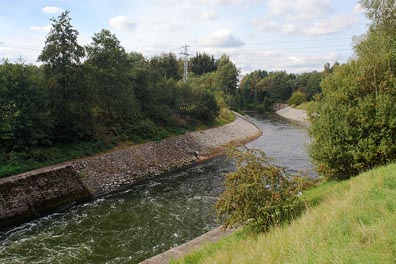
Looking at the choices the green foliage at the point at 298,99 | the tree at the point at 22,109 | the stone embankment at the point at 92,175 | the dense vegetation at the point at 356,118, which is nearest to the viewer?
the dense vegetation at the point at 356,118

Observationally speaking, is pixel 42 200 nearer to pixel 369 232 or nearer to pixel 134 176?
pixel 134 176

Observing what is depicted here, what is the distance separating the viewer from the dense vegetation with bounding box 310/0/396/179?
13.4 metres

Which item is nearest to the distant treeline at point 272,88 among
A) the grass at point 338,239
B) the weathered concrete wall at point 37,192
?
the weathered concrete wall at point 37,192

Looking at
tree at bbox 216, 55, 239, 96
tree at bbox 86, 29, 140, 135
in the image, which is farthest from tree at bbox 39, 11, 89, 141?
tree at bbox 216, 55, 239, 96

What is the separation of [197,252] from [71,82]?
18.5 metres

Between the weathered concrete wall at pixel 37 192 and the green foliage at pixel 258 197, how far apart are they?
1217 centimetres

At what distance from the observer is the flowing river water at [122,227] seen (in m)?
12.5

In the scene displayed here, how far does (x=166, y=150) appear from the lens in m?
29.8

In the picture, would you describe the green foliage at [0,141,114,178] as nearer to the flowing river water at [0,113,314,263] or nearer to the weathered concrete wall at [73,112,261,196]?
the weathered concrete wall at [73,112,261,196]

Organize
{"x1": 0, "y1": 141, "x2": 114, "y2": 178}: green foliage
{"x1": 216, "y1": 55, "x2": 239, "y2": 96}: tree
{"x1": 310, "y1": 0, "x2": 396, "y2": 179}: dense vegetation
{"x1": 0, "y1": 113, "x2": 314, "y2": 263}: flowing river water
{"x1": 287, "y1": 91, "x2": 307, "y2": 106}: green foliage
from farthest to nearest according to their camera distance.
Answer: {"x1": 287, "y1": 91, "x2": 307, "y2": 106}: green foliage < {"x1": 216, "y1": 55, "x2": 239, "y2": 96}: tree < {"x1": 0, "y1": 141, "x2": 114, "y2": 178}: green foliage < {"x1": 310, "y1": 0, "x2": 396, "y2": 179}: dense vegetation < {"x1": 0, "y1": 113, "x2": 314, "y2": 263}: flowing river water

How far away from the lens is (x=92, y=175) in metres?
21.5

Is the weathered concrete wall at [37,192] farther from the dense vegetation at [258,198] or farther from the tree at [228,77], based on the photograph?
the tree at [228,77]

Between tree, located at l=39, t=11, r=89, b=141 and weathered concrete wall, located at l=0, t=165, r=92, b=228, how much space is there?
4.60m

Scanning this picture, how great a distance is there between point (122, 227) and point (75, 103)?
483 inches
